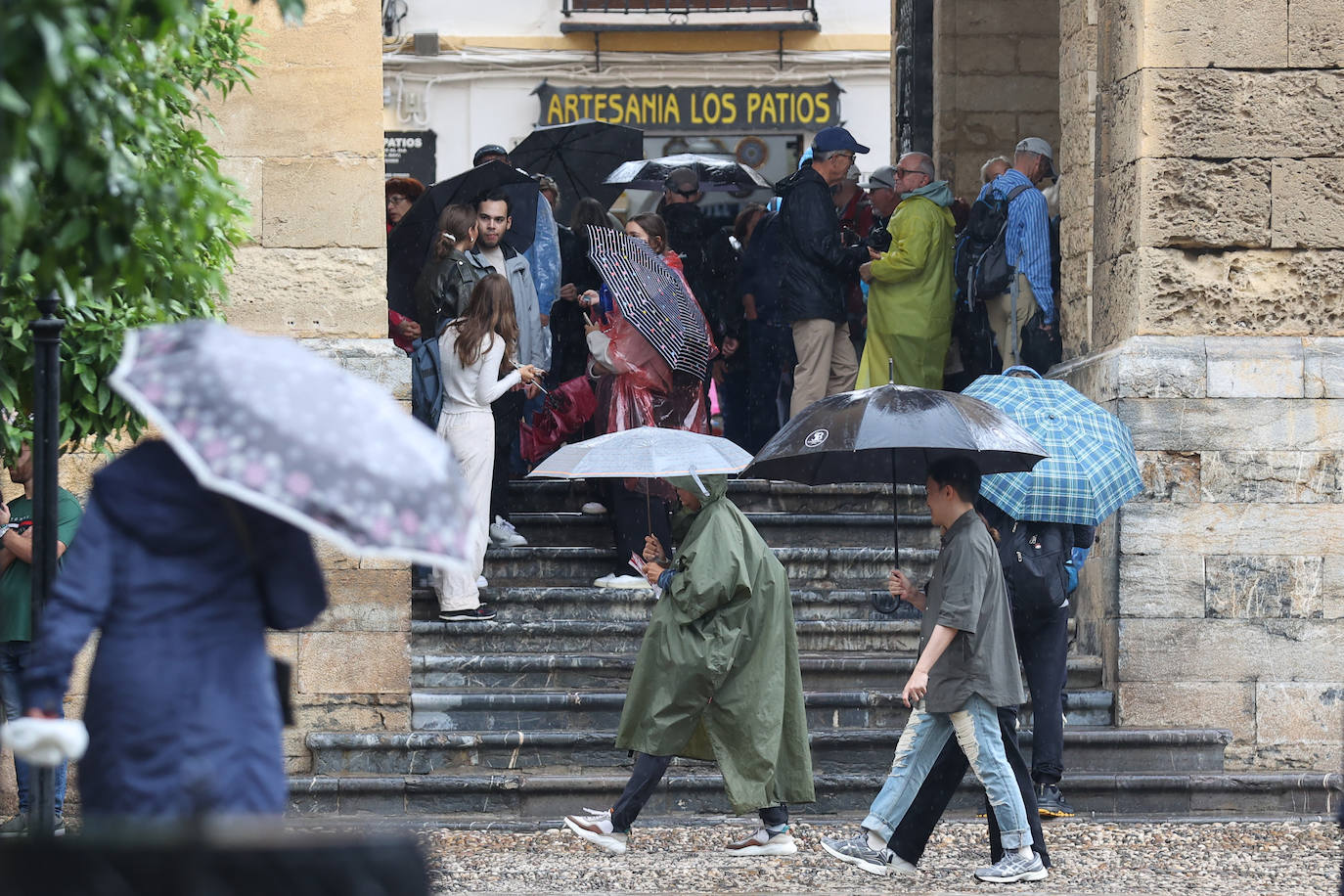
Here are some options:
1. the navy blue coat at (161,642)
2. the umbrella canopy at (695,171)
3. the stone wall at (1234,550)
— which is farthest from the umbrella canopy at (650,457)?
the umbrella canopy at (695,171)

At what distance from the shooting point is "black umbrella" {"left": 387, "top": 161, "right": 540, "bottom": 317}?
10555mm

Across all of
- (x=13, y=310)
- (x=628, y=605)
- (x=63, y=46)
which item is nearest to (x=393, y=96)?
(x=628, y=605)

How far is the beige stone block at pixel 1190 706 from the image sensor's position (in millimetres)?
9062

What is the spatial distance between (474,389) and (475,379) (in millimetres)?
53

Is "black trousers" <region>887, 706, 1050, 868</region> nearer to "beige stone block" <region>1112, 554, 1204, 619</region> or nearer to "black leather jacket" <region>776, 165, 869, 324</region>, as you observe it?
"beige stone block" <region>1112, 554, 1204, 619</region>

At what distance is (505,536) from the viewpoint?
10.3 meters

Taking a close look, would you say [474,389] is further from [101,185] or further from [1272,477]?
[101,185]

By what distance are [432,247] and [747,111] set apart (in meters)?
14.5

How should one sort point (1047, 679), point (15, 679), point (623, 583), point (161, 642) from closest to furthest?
point (161, 642)
point (15, 679)
point (1047, 679)
point (623, 583)

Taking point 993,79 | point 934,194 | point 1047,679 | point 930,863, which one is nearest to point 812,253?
point 934,194

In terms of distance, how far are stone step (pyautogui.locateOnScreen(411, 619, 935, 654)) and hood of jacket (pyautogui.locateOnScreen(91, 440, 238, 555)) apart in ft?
17.8

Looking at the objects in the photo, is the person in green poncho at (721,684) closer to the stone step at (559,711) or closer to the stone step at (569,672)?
the stone step at (559,711)

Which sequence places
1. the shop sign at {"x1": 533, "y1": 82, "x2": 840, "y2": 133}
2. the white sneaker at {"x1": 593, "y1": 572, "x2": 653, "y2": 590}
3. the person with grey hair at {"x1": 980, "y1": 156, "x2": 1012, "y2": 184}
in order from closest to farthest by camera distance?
the white sneaker at {"x1": 593, "y1": 572, "x2": 653, "y2": 590}
the person with grey hair at {"x1": 980, "y1": 156, "x2": 1012, "y2": 184}
the shop sign at {"x1": 533, "y1": 82, "x2": 840, "y2": 133}

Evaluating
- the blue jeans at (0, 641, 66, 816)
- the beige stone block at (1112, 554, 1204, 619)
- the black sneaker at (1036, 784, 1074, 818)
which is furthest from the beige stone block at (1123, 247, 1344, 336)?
the blue jeans at (0, 641, 66, 816)
